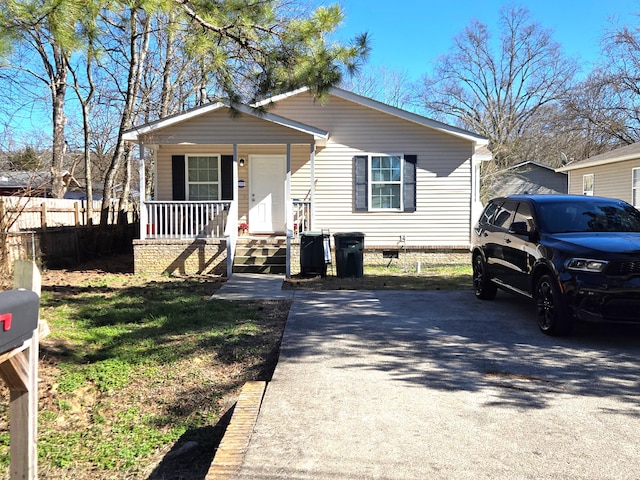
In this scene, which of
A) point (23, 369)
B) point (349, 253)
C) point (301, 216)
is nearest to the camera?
point (23, 369)

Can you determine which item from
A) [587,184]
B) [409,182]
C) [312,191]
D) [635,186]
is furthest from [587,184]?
[312,191]

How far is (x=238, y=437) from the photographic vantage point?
347 centimetres

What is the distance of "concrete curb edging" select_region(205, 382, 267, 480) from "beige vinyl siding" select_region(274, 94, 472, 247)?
34.6 ft

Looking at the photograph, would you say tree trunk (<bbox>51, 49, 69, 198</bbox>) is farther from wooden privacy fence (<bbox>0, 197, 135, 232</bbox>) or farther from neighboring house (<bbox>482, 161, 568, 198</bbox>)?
neighboring house (<bbox>482, 161, 568, 198</bbox>)

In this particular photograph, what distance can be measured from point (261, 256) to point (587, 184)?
17.6 m

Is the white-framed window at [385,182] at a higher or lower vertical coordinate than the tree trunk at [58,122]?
lower

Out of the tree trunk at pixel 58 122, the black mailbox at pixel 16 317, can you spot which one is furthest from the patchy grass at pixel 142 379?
the tree trunk at pixel 58 122

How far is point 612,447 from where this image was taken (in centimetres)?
337

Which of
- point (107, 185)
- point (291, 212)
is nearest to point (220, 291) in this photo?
point (291, 212)

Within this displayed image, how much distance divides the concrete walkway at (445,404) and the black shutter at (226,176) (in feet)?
27.0

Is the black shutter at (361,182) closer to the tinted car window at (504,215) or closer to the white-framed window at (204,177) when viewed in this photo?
the white-framed window at (204,177)

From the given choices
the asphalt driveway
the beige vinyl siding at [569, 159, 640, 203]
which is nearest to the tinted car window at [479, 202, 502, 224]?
the asphalt driveway

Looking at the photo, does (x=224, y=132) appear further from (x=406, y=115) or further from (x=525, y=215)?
(x=525, y=215)

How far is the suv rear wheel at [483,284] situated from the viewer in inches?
341
